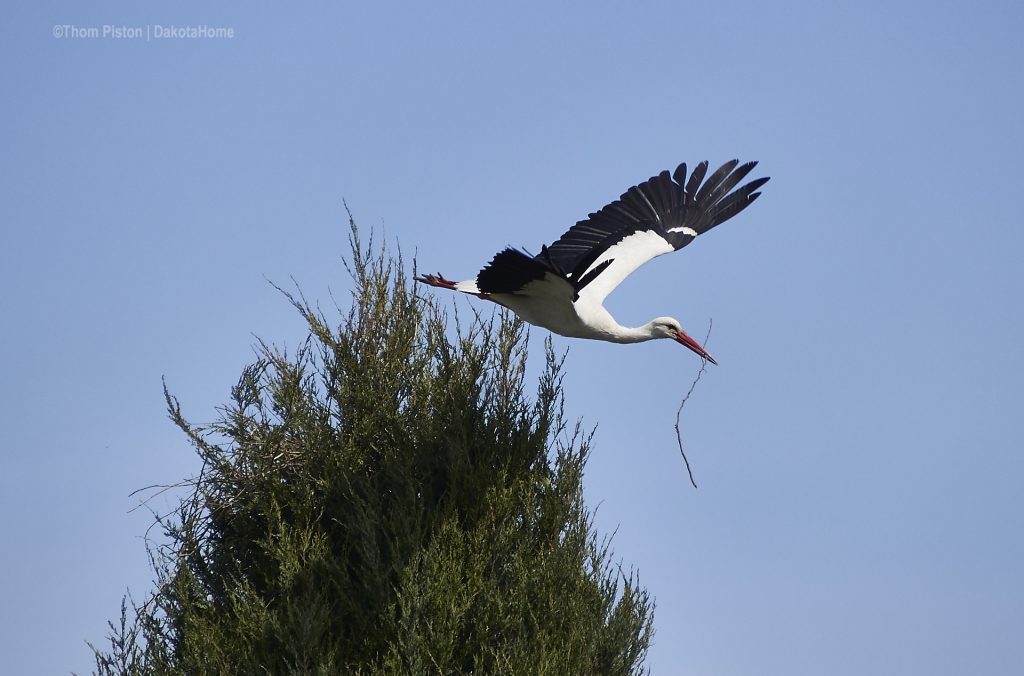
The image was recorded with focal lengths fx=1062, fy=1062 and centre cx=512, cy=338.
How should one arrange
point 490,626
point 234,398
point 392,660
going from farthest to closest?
point 234,398 → point 490,626 → point 392,660

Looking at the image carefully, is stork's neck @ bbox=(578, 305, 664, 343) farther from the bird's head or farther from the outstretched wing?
the outstretched wing

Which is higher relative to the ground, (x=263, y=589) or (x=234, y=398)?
(x=234, y=398)

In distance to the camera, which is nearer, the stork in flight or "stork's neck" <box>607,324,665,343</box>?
the stork in flight

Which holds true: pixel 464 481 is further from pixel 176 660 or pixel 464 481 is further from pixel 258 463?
pixel 176 660

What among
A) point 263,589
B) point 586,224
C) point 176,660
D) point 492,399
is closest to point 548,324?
point 492,399

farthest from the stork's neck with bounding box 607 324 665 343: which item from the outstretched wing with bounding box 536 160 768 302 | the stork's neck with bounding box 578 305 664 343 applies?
the outstretched wing with bounding box 536 160 768 302

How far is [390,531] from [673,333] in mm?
2756

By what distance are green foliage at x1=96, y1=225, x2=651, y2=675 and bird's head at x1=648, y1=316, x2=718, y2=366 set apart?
1.14 metres

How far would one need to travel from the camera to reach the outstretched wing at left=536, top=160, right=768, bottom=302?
898 centimetres

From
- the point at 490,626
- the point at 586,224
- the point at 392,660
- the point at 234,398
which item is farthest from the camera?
the point at 586,224

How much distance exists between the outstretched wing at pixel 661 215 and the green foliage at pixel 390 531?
1.58 meters

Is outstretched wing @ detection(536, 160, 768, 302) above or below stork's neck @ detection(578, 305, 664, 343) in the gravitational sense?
above

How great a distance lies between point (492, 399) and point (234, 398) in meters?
1.81

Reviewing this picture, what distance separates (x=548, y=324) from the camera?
750 cm
